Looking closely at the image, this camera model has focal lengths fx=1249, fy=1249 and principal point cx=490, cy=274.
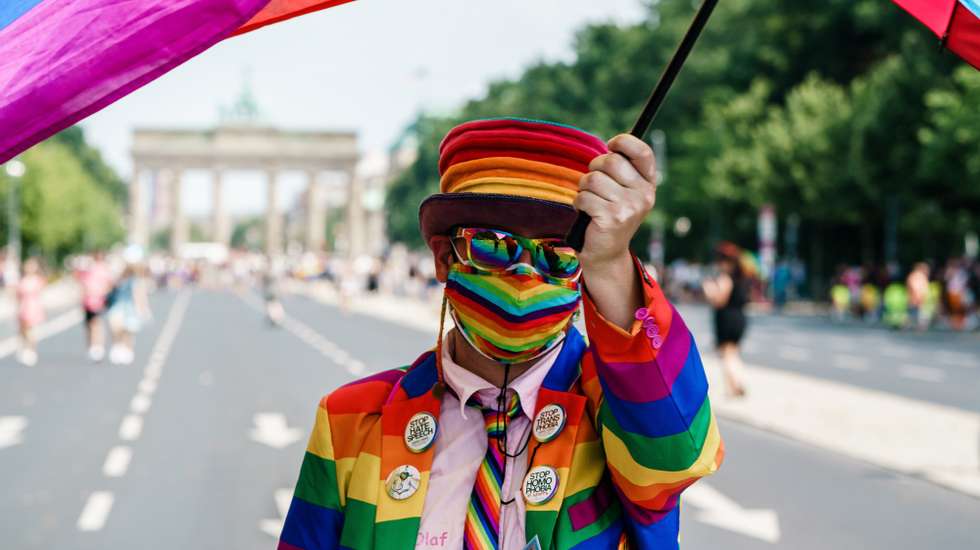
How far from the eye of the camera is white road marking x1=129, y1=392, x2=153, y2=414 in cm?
1343

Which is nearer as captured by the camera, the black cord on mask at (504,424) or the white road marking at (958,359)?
the black cord on mask at (504,424)

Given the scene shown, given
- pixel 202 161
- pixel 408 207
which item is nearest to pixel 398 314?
pixel 408 207

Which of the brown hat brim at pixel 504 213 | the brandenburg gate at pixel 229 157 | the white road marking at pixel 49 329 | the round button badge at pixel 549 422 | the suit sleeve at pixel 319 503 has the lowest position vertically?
the brandenburg gate at pixel 229 157

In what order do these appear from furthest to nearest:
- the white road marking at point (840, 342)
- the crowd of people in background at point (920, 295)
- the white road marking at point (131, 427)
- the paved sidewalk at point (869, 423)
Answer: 1. the crowd of people in background at point (920, 295)
2. the white road marking at point (840, 342)
3. the white road marking at point (131, 427)
4. the paved sidewalk at point (869, 423)

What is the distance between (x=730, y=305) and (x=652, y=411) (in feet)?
40.0

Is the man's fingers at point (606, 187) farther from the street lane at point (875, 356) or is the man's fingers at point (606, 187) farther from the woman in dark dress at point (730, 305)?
the street lane at point (875, 356)

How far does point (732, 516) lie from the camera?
783 centimetres

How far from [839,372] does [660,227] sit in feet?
120

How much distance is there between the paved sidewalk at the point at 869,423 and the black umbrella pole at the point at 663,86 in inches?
291

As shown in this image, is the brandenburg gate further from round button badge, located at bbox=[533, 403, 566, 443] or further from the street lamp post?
round button badge, located at bbox=[533, 403, 566, 443]

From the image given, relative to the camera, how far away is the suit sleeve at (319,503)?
2.15 m

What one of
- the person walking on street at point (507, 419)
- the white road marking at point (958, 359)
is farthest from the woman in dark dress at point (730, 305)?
the person walking on street at point (507, 419)

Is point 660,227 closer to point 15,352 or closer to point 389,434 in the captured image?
point 15,352

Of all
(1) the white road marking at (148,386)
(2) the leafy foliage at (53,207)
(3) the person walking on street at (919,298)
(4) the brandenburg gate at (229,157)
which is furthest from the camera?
(4) the brandenburg gate at (229,157)
